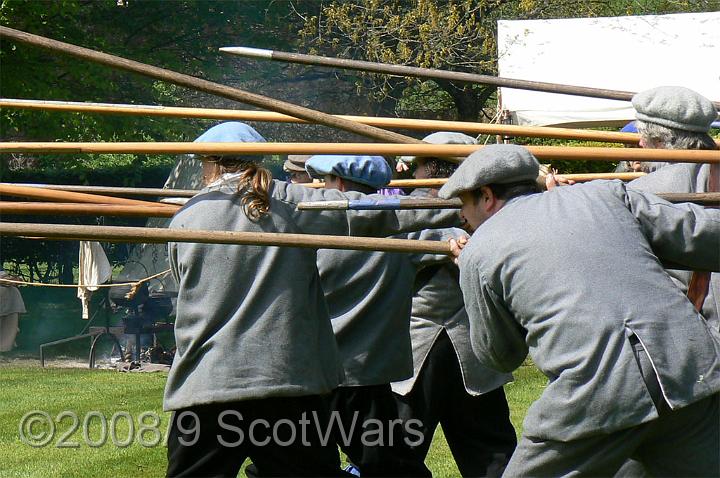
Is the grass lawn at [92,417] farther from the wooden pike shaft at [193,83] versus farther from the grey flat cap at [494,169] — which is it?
the grey flat cap at [494,169]

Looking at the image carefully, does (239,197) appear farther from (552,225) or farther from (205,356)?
(552,225)

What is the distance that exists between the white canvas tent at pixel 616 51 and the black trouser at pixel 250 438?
27.1 feet

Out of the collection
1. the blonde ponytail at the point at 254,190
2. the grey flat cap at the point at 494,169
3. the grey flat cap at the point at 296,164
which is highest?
the grey flat cap at the point at 494,169

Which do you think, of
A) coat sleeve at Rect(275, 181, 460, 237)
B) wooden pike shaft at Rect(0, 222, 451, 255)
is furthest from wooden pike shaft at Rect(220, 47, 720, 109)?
wooden pike shaft at Rect(0, 222, 451, 255)

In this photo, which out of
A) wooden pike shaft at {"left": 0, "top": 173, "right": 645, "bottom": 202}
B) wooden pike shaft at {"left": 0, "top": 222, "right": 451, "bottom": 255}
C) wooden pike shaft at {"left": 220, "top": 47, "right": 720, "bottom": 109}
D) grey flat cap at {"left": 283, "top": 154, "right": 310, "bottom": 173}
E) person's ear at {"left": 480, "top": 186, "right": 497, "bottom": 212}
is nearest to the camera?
person's ear at {"left": 480, "top": 186, "right": 497, "bottom": 212}

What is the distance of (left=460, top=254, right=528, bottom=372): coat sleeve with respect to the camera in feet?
10.1

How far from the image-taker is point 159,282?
14.4 metres

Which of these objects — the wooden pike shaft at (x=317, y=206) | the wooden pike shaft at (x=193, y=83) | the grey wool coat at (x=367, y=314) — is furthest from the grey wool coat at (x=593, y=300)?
the grey wool coat at (x=367, y=314)

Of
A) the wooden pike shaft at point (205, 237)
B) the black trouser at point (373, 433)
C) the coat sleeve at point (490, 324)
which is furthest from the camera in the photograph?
the black trouser at point (373, 433)

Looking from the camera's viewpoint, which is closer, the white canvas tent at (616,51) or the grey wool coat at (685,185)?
the grey wool coat at (685,185)

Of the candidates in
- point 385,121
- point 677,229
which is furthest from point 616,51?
point 677,229

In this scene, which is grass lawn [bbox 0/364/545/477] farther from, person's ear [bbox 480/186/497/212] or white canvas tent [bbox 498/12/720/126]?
white canvas tent [bbox 498/12/720/126]

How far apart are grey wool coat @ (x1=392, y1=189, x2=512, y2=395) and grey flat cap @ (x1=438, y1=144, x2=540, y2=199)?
72.1 inches

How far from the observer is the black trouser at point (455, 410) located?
502 cm
